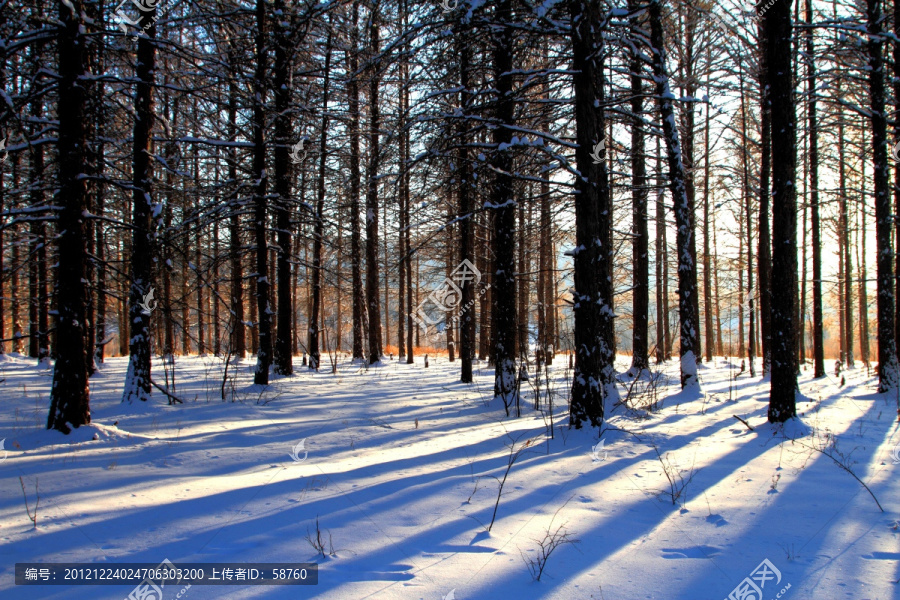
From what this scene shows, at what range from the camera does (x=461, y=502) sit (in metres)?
4.19

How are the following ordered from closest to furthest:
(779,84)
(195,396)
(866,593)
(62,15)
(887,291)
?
(866,593) < (62,15) < (779,84) < (195,396) < (887,291)

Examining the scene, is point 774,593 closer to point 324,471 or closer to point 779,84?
point 324,471

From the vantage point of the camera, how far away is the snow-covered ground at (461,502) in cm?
298

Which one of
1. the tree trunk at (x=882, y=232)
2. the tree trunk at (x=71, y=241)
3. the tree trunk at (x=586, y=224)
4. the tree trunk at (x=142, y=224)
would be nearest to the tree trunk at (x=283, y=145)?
the tree trunk at (x=142, y=224)

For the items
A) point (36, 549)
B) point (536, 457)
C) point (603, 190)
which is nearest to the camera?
point (36, 549)

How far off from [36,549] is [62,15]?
6.41 meters

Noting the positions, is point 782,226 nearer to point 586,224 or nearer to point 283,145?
point 586,224

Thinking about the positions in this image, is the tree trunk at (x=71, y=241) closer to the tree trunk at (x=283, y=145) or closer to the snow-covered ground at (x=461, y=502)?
the snow-covered ground at (x=461, y=502)

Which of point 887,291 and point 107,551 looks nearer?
point 107,551

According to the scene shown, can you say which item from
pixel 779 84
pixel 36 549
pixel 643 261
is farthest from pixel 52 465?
pixel 643 261

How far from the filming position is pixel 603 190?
801 cm

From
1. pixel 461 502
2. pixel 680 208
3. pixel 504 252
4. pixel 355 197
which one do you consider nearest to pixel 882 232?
pixel 680 208

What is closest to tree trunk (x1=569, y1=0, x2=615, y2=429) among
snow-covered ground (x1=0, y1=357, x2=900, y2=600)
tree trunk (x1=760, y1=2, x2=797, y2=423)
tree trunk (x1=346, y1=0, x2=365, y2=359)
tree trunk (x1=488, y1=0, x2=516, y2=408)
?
snow-covered ground (x1=0, y1=357, x2=900, y2=600)

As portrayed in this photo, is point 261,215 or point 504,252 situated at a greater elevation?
point 261,215
